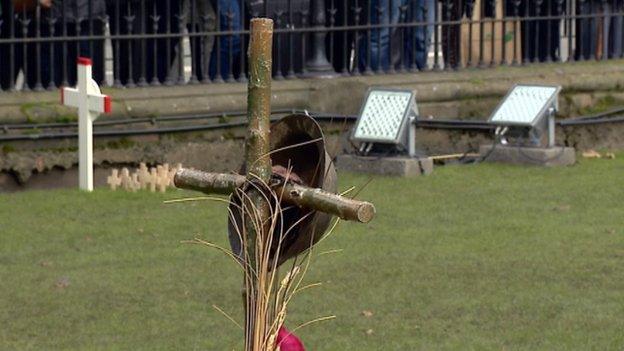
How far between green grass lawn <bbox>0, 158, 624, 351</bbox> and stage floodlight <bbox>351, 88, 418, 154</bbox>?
411mm

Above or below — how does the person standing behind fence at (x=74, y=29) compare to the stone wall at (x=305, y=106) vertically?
above

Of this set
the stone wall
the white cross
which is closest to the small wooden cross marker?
the white cross

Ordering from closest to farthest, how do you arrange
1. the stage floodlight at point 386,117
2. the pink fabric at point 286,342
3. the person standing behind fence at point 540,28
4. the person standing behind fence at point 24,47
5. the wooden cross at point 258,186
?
the wooden cross at point 258,186 < the pink fabric at point 286,342 < the person standing behind fence at point 24,47 < the stage floodlight at point 386,117 < the person standing behind fence at point 540,28

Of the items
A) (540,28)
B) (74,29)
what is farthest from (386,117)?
(540,28)

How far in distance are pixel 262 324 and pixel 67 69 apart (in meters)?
7.42

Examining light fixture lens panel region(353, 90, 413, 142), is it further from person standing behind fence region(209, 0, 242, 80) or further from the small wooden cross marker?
the small wooden cross marker

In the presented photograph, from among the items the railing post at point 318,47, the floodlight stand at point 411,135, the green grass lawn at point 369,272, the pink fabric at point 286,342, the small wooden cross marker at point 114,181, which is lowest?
the green grass lawn at point 369,272

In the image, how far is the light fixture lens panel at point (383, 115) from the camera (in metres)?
12.1

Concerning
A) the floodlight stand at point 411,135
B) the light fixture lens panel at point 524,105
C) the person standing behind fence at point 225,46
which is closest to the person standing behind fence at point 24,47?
the person standing behind fence at point 225,46

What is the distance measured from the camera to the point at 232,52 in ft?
41.7

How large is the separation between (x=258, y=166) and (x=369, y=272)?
14.2 feet

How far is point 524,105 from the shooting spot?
1273 centimetres

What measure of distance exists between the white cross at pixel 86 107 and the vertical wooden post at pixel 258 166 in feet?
20.7

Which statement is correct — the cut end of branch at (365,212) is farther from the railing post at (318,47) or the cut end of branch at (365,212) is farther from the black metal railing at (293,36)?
the railing post at (318,47)
